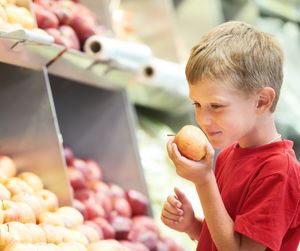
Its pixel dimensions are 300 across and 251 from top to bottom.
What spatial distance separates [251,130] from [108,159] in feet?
3.59

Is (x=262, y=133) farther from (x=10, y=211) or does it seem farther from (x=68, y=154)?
(x=68, y=154)

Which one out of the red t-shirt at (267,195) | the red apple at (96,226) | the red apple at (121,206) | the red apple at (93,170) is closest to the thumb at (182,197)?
the red t-shirt at (267,195)

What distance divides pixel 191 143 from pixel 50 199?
2.17ft

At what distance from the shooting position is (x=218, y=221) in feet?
2.66

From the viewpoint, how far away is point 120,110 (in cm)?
181

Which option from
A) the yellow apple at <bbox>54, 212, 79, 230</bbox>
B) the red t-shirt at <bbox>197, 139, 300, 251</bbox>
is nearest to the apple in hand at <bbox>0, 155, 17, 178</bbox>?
the yellow apple at <bbox>54, 212, 79, 230</bbox>

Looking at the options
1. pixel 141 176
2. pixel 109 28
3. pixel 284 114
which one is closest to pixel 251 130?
pixel 141 176

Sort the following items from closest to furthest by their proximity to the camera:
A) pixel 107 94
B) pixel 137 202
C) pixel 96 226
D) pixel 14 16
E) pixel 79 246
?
pixel 79 246
pixel 14 16
pixel 96 226
pixel 137 202
pixel 107 94

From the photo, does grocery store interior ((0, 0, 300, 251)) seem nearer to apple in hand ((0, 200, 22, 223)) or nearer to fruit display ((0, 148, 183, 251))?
fruit display ((0, 148, 183, 251))

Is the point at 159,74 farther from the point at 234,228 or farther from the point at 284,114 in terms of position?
Result: the point at 284,114

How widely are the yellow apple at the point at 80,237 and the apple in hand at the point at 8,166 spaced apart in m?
0.32

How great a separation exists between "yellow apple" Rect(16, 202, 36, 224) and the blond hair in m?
0.65

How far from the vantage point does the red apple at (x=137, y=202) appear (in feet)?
5.68

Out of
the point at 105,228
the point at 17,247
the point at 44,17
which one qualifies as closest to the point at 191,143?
the point at 17,247
